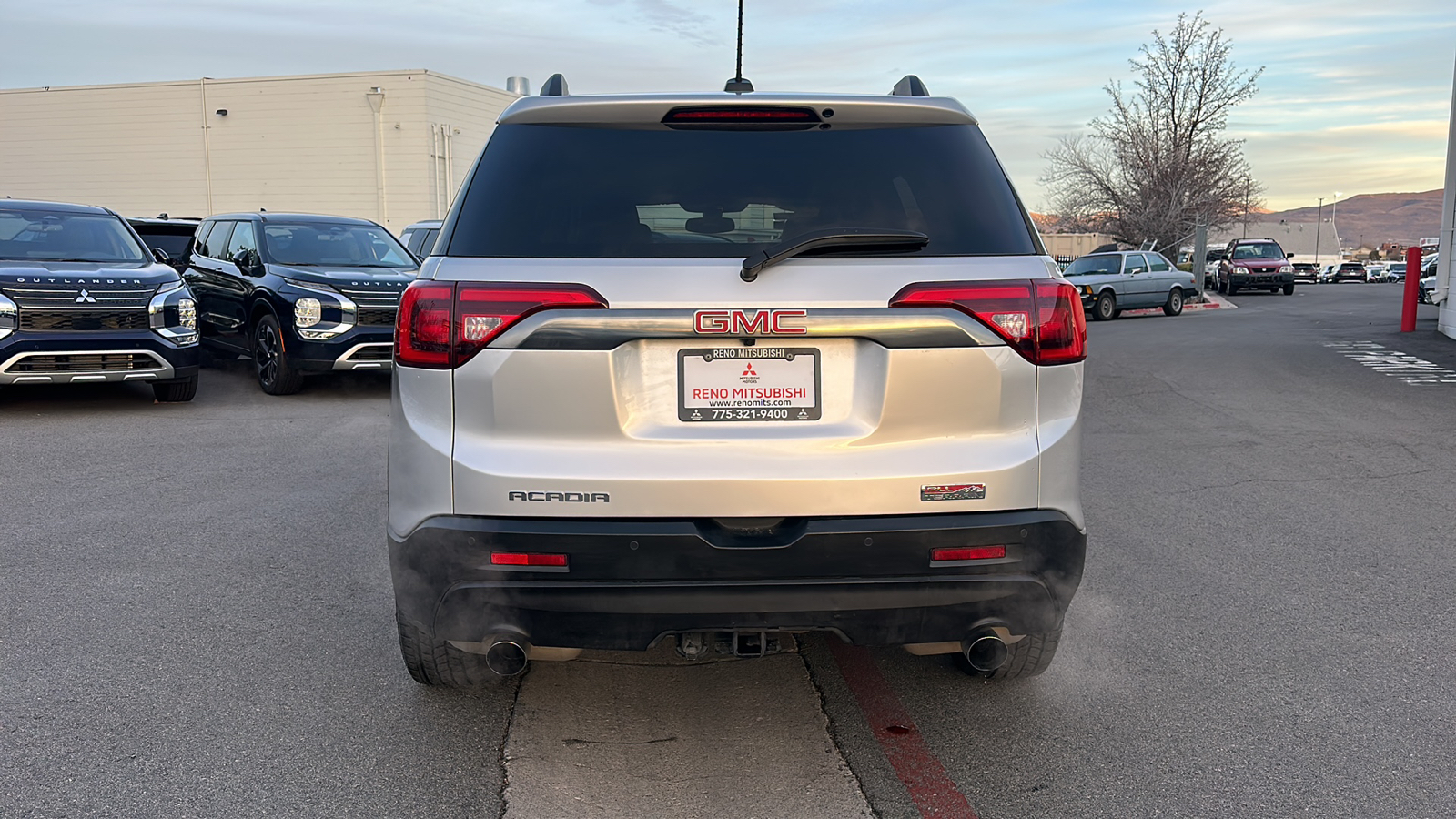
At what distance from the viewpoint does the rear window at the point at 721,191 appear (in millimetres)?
3314

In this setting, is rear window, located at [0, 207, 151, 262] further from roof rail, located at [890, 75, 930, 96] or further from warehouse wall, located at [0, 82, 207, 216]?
warehouse wall, located at [0, 82, 207, 216]

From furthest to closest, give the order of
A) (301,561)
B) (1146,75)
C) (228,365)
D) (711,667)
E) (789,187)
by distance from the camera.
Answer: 1. (1146,75)
2. (228,365)
3. (301,561)
4. (711,667)
5. (789,187)

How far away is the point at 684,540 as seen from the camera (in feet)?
10.4

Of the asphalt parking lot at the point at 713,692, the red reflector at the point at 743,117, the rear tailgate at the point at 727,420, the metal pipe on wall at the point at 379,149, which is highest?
the metal pipe on wall at the point at 379,149

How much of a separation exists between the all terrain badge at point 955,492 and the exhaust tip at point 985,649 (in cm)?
42

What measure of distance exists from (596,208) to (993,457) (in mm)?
1296

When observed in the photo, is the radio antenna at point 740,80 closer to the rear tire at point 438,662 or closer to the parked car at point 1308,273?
the rear tire at point 438,662

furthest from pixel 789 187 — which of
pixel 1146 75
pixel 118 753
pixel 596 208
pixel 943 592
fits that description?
pixel 1146 75

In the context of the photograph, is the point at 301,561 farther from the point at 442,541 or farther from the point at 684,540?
the point at 684,540

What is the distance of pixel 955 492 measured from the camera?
3232 millimetres

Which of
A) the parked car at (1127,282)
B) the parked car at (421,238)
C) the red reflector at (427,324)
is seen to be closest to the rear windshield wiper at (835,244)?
the red reflector at (427,324)

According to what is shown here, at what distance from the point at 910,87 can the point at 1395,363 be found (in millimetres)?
12732

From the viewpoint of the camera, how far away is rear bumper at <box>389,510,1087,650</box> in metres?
3.17

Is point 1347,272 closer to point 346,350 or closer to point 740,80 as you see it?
point 346,350
